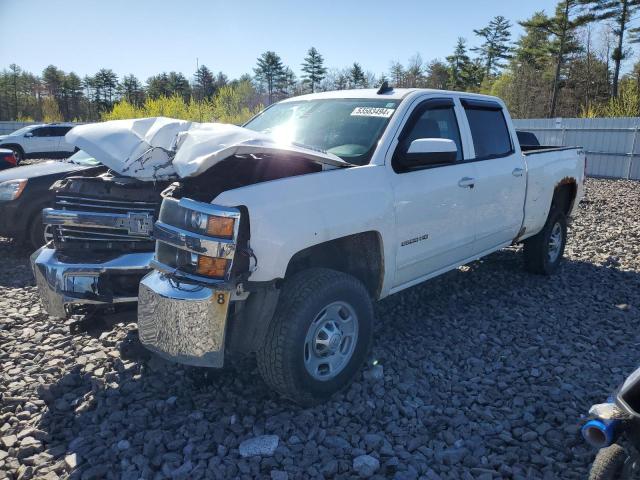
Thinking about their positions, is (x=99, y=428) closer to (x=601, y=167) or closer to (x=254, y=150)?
(x=254, y=150)

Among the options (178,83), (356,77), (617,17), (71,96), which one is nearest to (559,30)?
(617,17)

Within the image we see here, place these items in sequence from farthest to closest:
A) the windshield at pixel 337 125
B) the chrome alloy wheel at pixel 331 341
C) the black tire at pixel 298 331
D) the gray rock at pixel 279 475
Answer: the windshield at pixel 337 125 → the chrome alloy wheel at pixel 331 341 → the black tire at pixel 298 331 → the gray rock at pixel 279 475

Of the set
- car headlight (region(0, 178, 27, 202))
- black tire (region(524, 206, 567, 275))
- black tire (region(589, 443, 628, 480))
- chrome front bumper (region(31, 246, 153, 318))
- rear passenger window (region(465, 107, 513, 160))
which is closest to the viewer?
black tire (region(589, 443, 628, 480))

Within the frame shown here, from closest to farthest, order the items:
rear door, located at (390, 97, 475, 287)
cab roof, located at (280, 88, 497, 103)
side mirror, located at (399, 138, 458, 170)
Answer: side mirror, located at (399, 138, 458, 170)
rear door, located at (390, 97, 475, 287)
cab roof, located at (280, 88, 497, 103)

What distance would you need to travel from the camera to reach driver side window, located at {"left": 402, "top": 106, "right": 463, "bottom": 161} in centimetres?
379

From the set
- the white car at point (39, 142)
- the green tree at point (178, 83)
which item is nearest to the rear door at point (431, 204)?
the white car at point (39, 142)

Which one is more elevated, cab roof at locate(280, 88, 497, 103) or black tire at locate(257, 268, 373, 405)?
cab roof at locate(280, 88, 497, 103)

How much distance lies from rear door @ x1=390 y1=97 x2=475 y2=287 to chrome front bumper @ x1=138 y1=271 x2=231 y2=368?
144 centimetres

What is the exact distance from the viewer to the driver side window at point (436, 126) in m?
3.79

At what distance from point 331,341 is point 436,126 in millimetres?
2074

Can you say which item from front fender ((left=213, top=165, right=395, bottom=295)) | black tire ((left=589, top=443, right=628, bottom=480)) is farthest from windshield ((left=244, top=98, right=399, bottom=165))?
black tire ((left=589, top=443, right=628, bottom=480))

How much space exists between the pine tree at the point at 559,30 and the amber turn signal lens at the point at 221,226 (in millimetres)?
45123

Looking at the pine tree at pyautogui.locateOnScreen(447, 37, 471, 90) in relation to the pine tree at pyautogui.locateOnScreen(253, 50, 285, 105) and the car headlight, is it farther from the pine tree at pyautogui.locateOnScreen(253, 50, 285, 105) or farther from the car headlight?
the car headlight

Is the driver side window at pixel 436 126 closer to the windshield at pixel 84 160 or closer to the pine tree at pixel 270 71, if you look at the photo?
the windshield at pixel 84 160
